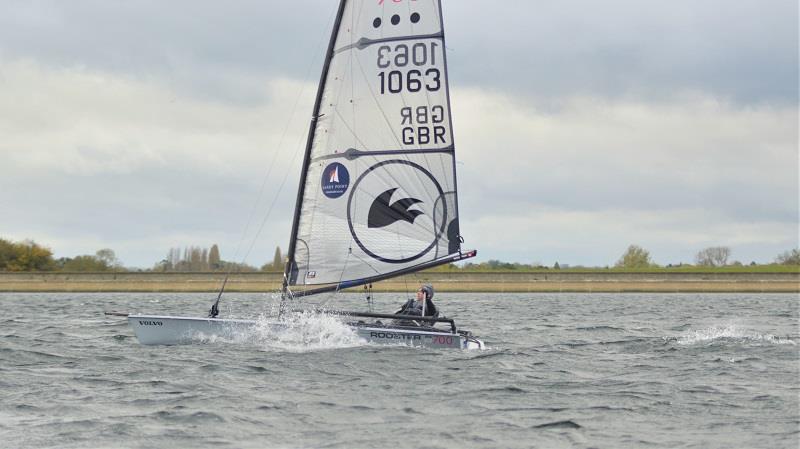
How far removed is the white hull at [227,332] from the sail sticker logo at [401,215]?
8.31 feet

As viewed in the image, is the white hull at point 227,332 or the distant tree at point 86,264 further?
the distant tree at point 86,264

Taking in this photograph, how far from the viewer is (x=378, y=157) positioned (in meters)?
24.0

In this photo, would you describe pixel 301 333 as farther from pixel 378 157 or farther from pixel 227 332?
pixel 378 157

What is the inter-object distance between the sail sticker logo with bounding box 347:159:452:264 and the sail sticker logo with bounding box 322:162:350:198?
230 millimetres

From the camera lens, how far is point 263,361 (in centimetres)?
1962

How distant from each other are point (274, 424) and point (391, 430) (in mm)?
1620

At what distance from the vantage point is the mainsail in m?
23.9

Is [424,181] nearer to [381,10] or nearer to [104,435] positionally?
[381,10]

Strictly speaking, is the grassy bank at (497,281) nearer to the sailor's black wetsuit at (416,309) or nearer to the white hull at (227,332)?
the sailor's black wetsuit at (416,309)

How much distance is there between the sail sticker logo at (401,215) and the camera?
78.9 ft

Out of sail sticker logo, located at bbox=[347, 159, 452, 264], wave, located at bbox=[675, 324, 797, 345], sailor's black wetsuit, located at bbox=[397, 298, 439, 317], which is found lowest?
wave, located at bbox=[675, 324, 797, 345]

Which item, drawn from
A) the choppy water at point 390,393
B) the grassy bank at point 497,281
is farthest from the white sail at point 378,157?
the grassy bank at point 497,281

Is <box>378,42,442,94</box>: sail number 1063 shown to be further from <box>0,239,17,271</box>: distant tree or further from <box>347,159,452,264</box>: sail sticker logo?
<box>0,239,17,271</box>: distant tree

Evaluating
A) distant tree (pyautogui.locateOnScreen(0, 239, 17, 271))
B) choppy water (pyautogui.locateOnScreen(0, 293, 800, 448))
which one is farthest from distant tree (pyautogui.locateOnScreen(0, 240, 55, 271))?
choppy water (pyautogui.locateOnScreen(0, 293, 800, 448))
